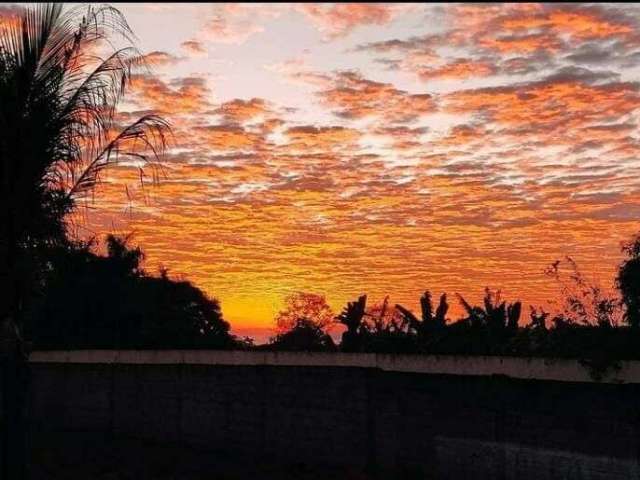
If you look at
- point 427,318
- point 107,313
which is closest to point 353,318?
point 427,318

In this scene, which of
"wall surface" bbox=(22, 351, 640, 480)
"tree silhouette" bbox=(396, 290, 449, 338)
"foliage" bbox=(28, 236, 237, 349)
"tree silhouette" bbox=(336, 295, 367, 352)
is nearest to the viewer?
"wall surface" bbox=(22, 351, 640, 480)

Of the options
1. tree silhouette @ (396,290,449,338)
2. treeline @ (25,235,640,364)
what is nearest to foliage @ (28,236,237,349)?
treeline @ (25,235,640,364)

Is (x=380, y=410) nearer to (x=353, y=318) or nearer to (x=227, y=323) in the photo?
(x=353, y=318)

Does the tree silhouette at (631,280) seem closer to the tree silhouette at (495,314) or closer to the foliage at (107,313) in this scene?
the tree silhouette at (495,314)

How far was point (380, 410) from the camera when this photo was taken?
1728 cm

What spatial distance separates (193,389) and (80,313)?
19.6 m

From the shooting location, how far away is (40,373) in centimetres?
2841

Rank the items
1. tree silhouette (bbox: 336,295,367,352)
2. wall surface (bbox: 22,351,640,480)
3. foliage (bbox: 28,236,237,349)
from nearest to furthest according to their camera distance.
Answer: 1. wall surface (bbox: 22,351,640,480)
2. tree silhouette (bbox: 336,295,367,352)
3. foliage (bbox: 28,236,237,349)

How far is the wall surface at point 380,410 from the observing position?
13.5 m

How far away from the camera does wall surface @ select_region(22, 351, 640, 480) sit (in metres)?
13.5

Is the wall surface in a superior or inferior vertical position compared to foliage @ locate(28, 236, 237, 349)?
inferior

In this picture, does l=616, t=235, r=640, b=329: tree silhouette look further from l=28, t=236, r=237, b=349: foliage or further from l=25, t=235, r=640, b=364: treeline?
l=28, t=236, r=237, b=349: foliage

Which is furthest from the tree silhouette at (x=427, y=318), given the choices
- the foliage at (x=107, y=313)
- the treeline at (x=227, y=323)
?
the foliage at (x=107, y=313)

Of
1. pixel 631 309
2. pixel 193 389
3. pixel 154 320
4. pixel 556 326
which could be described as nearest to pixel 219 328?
pixel 154 320
